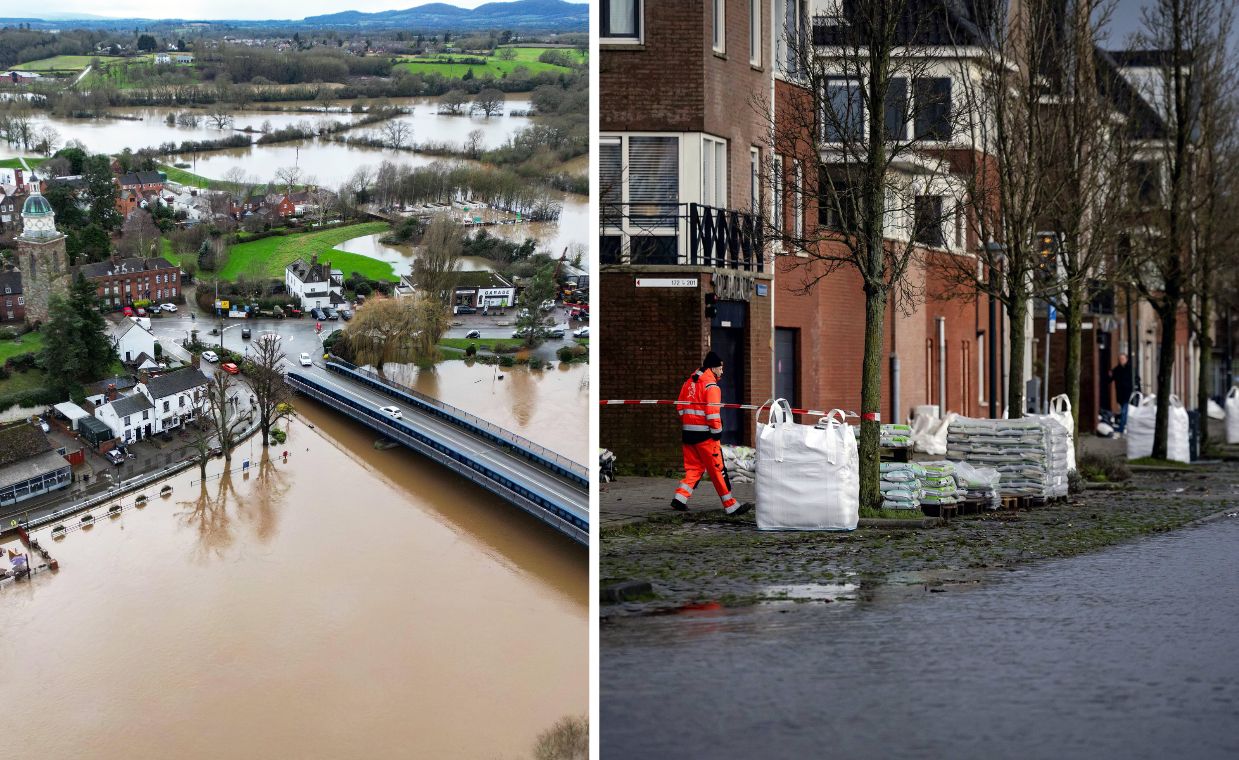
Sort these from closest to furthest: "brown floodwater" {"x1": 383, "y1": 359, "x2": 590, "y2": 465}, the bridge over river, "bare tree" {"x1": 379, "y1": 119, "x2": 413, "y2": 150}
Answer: "bare tree" {"x1": 379, "y1": 119, "x2": 413, "y2": 150}
the bridge over river
"brown floodwater" {"x1": 383, "y1": 359, "x2": 590, "y2": 465}

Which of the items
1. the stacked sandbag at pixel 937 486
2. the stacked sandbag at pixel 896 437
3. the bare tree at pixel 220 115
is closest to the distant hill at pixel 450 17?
the bare tree at pixel 220 115

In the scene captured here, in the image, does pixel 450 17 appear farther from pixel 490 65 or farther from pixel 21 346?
pixel 21 346

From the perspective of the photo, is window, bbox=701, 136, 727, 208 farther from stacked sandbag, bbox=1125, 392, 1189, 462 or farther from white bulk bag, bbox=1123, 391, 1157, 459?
white bulk bag, bbox=1123, 391, 1157, 459

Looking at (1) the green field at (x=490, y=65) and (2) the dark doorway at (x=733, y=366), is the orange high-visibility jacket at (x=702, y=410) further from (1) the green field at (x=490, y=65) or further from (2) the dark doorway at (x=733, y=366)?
(2) the dark doorway at (x=733, y=366)

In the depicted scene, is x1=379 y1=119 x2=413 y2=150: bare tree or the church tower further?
x1=379 y1=119 x2=413 y2=150: bare tree

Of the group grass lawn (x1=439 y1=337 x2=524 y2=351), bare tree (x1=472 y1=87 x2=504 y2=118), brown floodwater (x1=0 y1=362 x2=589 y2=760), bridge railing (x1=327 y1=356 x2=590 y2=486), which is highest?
bare tree (x1=472 y1=87 x2=504 y2=118)

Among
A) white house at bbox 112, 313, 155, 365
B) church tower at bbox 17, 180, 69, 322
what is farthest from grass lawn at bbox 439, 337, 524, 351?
church tower at bbox 17, 180, 69, 322

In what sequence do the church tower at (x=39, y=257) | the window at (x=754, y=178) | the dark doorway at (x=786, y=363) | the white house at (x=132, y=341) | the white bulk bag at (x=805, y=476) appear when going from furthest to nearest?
the dark doorway at (x=786, y=363), the window at (x=754, y=178), the white bulk bag at (x=805, y=476), the white house at (x=132, y=341), the church tower at (x=39, y=257)
